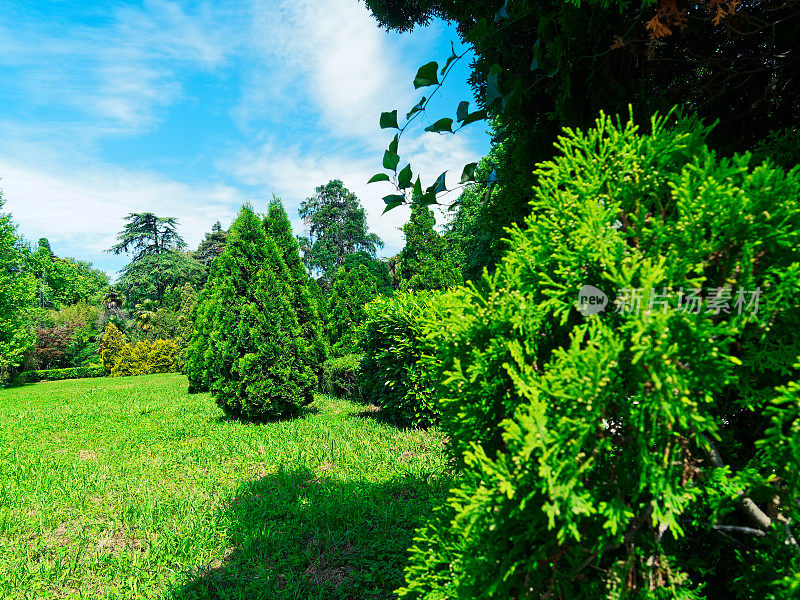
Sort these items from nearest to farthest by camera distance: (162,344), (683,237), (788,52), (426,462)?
(683,237)
(788,52)
(426,462)
(162,344)

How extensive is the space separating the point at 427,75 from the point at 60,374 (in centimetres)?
4031

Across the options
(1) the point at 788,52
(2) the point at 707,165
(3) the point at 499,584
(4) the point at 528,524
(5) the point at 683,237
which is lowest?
(3) the point at 499,584

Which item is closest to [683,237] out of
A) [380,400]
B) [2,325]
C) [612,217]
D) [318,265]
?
[612,217]

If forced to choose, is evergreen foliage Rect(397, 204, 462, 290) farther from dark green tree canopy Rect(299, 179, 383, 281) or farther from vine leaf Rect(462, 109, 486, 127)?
dark green tree canopy Rect(299, 179, 383, 281)

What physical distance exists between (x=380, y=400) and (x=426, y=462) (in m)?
3.07

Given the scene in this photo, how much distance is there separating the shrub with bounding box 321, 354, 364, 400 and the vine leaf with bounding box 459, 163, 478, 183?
463 inches

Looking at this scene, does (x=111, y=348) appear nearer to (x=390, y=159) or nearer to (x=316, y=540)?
(x=316, y=540)

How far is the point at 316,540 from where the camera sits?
441 centimetres

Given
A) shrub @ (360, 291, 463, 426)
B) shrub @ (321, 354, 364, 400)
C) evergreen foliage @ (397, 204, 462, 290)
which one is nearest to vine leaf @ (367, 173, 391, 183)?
shrub @ (360, 291, 463, 426)

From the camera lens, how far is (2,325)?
936 inches

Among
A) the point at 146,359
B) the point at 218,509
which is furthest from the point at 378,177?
the point at 146,359

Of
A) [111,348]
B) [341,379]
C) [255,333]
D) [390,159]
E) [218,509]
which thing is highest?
[390,159]

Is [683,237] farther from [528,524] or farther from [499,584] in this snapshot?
[499,584]

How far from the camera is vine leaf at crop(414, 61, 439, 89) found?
5.92 ft
